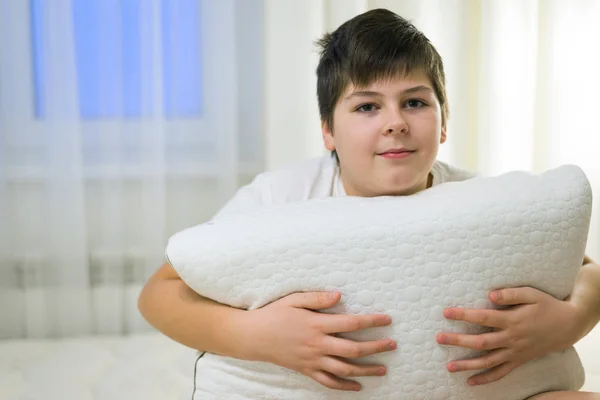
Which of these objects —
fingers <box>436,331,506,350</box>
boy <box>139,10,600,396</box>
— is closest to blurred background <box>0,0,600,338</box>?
boy <box>139,10,600,396</box>

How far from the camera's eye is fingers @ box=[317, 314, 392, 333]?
0.91 meters

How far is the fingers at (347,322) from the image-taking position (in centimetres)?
91

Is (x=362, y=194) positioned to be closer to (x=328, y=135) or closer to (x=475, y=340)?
(x=328, y=135)

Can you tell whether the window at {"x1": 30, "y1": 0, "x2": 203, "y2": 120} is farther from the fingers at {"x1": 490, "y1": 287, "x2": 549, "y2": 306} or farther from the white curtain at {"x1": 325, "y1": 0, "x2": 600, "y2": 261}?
the fingers at {"x1": 490, "y1": 287, "x2": 549, "y2": 306}

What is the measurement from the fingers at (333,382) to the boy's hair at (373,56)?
43 centimetres

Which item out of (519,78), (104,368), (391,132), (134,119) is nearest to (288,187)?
(391,132)

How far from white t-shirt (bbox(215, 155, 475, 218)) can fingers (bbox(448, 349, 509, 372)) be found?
0.36m

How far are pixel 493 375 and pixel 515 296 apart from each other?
0.34 feet

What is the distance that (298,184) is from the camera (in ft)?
4.00

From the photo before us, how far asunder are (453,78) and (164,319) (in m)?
1.12

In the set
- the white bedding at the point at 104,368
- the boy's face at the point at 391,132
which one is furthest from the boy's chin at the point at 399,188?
the white bedding at the point at 104,368

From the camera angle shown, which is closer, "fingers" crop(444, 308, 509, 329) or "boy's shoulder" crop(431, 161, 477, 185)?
"fingers" crop(444, 308, 509, 329)

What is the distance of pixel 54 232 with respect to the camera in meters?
1.78

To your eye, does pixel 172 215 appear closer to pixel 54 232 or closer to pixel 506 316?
pixel 54 232
